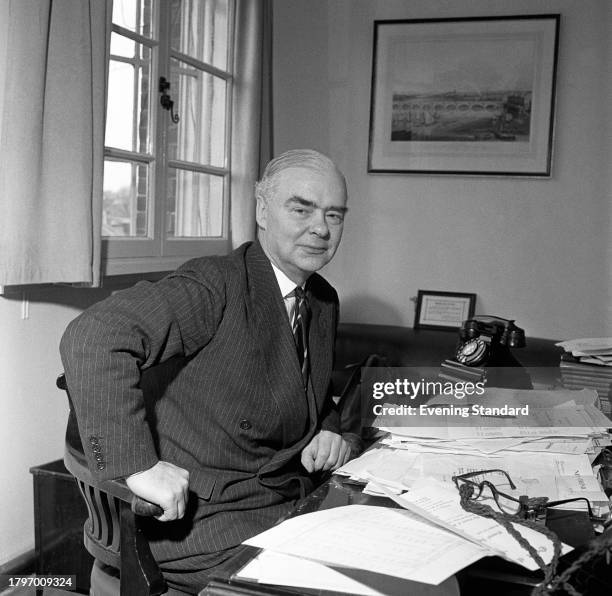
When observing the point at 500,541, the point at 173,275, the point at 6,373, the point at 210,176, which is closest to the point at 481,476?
the point at 500,541

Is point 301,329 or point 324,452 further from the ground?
point 301,329

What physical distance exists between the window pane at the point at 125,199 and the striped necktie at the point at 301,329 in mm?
1406

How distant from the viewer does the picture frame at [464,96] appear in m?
3.81

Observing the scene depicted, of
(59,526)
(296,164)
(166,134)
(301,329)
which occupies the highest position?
(166,134)

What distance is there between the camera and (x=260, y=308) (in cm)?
171

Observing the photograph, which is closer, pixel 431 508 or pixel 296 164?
pixel 431 508

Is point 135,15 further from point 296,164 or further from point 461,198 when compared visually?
point 461,198

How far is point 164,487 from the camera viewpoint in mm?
1334

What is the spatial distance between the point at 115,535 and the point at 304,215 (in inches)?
32.1

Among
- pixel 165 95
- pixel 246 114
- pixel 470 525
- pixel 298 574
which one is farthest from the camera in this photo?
pixel 246 114

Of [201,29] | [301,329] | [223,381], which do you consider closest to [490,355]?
[301,329]

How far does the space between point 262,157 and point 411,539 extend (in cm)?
310

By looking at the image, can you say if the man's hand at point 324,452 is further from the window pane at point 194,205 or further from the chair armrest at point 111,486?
the window pane at point 194,205

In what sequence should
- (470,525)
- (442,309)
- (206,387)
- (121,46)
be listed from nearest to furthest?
(470,525) < (206,387) < (121,46) < (442,309)
